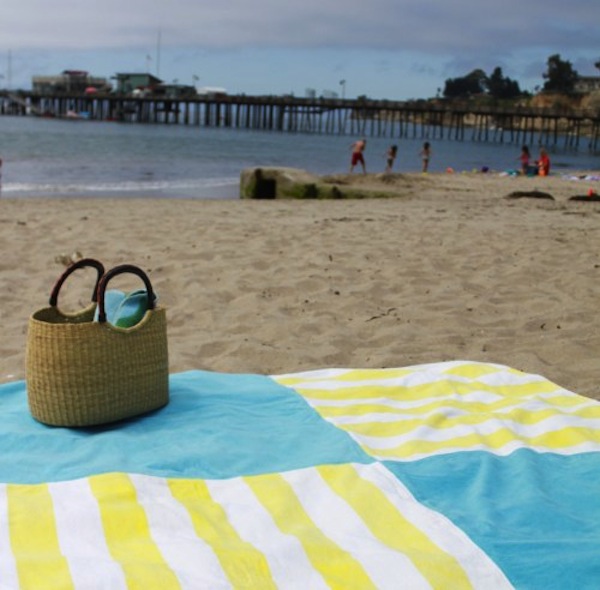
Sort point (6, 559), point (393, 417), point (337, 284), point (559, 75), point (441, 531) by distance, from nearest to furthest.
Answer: point (6, 559), point (441, 531), point (393, 417), point (337, 284), point (559, 75)

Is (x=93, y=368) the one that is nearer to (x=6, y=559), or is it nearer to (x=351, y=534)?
(x=6, y=559)

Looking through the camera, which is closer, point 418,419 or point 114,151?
point 418,419

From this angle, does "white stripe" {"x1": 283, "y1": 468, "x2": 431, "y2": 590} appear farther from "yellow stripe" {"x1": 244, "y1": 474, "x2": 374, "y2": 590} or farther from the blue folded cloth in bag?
the blue folded cloth in bag

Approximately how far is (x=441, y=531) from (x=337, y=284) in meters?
Result: 3.29

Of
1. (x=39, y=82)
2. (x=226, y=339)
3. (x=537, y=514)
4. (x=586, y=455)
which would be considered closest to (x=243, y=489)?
(x=537, y=514)

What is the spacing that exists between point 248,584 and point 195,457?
0.72 m

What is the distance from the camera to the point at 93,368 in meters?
2.59

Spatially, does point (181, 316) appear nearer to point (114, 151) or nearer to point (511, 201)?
point (511, 201)

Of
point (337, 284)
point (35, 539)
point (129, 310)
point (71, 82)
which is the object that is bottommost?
point (35, 539)

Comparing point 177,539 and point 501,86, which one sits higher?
point 501,86

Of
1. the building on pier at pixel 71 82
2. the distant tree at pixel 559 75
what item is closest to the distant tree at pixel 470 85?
the distant tree at pixel 559 75

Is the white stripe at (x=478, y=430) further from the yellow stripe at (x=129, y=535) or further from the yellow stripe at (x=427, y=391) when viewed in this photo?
the yellow stripe at (x=129, y=535)

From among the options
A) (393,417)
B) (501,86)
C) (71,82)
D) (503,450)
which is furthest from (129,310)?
(501,86)

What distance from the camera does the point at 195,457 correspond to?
235 centimetres
